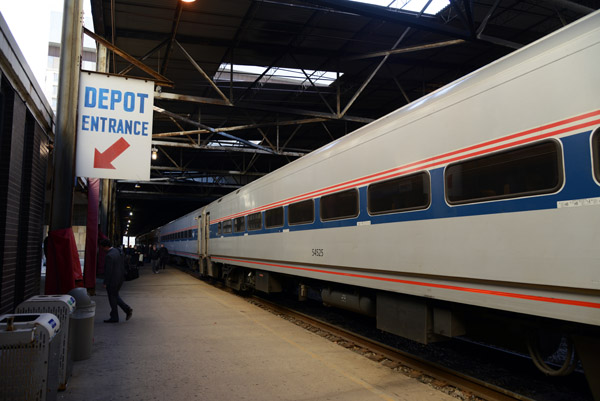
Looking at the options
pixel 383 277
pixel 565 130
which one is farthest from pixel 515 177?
pixel 383 277

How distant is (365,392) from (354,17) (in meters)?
9.49

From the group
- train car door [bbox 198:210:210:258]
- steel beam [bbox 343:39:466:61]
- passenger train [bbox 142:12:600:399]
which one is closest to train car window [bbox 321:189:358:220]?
passenger train [bbox 142:12:600:399]

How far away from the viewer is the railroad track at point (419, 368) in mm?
4918

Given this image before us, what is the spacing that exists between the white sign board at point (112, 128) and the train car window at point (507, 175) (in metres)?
4.72

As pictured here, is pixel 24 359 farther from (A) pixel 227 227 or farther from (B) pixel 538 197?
(A) pixel 227 227

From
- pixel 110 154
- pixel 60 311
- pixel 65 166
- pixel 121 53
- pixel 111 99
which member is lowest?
pixel 60 311

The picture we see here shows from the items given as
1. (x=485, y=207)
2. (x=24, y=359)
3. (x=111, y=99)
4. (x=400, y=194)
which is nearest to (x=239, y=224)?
(x=111, y=99)

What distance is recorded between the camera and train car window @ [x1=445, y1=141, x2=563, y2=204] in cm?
393

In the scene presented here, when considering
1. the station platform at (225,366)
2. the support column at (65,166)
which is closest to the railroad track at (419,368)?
the station platform at (225,366)

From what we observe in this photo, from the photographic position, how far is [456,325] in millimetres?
5254

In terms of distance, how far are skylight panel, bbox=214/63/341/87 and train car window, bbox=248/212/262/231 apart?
5193 mm

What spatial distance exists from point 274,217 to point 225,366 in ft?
16.0

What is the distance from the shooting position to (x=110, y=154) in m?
6.95

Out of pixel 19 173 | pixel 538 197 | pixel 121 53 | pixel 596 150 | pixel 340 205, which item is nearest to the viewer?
pixel 596 150
